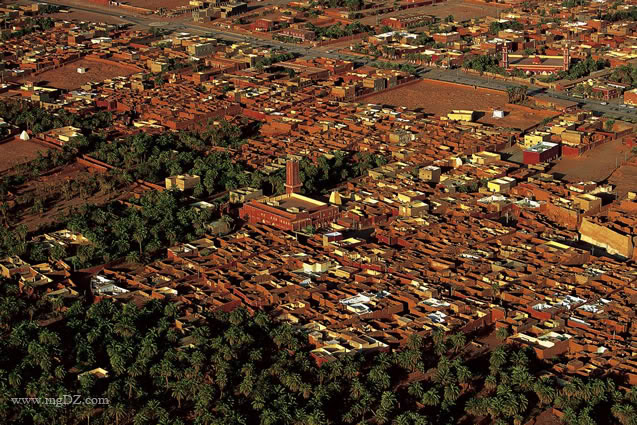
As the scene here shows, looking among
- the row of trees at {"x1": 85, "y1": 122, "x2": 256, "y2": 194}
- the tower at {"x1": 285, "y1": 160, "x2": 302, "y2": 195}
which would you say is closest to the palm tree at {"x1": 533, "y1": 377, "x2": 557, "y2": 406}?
the tower at {"x1": 285, "y1": 160, "x2": 302, "y2": 195}

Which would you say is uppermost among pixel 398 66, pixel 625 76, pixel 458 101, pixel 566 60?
pixel 566 60

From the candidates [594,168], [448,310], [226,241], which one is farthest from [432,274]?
[594,168]

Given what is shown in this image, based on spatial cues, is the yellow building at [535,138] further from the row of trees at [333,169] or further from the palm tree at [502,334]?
the palm tree at [502,334]

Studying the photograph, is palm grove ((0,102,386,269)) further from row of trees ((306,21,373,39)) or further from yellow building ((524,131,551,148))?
row of trees ((306,21,373,39))

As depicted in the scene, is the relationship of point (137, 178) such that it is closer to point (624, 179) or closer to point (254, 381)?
point (254, 381)

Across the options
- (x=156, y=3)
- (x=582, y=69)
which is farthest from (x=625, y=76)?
(x=156, y=3)

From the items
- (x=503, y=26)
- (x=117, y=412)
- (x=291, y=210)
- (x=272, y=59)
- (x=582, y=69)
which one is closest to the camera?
(x=117, y=412)
